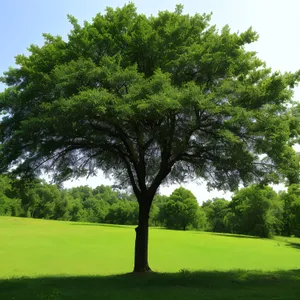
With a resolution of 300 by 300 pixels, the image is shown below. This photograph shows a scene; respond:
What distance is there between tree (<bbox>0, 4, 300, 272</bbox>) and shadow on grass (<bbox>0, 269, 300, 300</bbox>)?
2757mm

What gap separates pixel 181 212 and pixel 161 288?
289ft

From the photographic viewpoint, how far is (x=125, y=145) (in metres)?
14.4

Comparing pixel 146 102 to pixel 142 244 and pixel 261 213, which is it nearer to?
pixel 142 244

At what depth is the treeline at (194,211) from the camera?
73938mm

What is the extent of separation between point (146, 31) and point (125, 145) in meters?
4.86

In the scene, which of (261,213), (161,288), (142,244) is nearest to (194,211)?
(261,213)

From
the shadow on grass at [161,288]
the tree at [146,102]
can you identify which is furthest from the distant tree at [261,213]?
the shadow on grass at [161,288]

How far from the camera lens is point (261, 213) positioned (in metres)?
75.3

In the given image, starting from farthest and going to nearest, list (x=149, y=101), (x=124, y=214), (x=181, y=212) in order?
(x=124, y=214), (x=181, y=212), (x=149, y=101)

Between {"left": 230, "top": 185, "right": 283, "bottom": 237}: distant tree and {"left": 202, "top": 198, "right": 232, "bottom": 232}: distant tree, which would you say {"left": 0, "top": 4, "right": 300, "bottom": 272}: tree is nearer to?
{"left": 230, "top": 185, "right": 283, "bottom": 237}: distant tree

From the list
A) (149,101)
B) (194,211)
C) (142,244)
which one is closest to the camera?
(149,101)

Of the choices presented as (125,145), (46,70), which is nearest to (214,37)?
(125,145)

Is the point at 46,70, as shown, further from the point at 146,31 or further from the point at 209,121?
the point at 209,121

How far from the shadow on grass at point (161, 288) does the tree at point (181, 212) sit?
84.6 m
